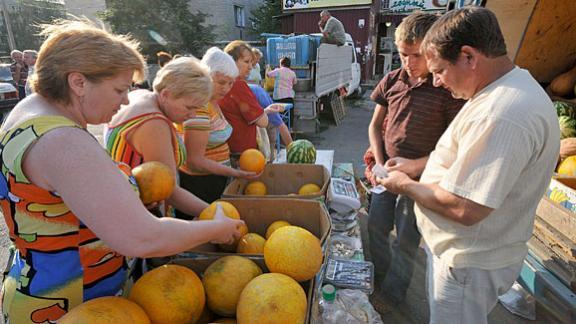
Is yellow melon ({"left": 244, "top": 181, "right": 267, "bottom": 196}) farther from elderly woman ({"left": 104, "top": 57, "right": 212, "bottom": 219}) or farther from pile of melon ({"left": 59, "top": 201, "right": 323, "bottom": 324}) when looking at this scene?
pile of melon ({"left": 59, "top": 201, "right": 323, "bottom": 324})

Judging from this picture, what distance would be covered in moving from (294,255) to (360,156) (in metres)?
6.43

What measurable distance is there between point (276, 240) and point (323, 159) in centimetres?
260

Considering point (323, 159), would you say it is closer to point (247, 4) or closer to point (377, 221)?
point (377, 221)

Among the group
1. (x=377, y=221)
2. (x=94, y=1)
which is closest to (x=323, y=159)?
(x=377, y=221)

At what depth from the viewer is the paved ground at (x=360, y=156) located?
3043mm

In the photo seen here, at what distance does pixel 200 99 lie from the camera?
1925 mm

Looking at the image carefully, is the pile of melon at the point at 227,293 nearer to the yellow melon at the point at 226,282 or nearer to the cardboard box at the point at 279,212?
the yellow melon at the point at 226,282

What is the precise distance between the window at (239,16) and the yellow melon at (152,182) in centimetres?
2847

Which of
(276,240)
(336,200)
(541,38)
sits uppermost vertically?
(541,38)

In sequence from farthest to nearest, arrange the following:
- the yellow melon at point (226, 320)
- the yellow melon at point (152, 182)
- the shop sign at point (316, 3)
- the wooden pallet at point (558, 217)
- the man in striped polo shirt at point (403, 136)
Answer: the shop sign at point (316, 3) < the man in striped polo shirt at point (403, 136) < the wooden pallet at point (558, 217) < the yellow melon at point (152, 182) < the yellow melon at point (226, 320)

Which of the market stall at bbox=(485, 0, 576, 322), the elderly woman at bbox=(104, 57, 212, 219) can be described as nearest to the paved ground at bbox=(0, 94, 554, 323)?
the market stall at bbox=(485, 0, 576, 322)

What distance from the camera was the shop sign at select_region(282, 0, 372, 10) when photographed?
18.0 m

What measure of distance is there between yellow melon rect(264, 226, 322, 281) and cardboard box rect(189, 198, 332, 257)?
0.57 metres

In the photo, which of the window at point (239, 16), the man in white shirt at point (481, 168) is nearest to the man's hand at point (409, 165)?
the man in white shirt at point (481, 168)
